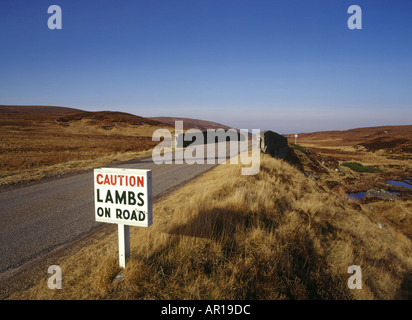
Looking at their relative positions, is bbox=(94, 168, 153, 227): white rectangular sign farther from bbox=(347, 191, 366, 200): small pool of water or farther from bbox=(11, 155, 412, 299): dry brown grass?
bbox=(347, 191, 366, 200): small pool of water

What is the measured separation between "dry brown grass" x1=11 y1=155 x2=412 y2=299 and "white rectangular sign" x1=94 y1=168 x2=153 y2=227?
678 millimetres

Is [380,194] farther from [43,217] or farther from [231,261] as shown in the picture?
[43,217]

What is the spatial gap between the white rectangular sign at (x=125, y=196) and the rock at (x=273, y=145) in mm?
15044

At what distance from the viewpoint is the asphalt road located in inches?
172

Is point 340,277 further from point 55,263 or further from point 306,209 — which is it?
point 55,263

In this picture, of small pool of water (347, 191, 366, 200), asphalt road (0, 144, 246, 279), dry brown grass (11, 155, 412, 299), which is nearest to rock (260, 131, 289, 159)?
small pool of water (347, 191, 366, 200)

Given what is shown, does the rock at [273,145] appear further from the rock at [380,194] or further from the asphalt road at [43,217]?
the asphalt road at [43,217]

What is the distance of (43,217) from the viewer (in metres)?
5.88

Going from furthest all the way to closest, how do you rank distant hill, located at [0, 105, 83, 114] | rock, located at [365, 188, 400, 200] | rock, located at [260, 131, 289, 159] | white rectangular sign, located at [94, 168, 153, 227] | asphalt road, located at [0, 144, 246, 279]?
distant hill, located at [0, 105, 83, 114] < rock, located at [260, 131, 289, 159] < rock, located at [365, 188, 400, 200] < asphalt road, located at [0, 144, 246, 279] < white rectangular sign, located at [94, 168, 153, 227]

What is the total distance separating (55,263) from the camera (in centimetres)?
392

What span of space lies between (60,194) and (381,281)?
9068mm

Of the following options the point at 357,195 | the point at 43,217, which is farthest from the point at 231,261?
the point at 357,195
